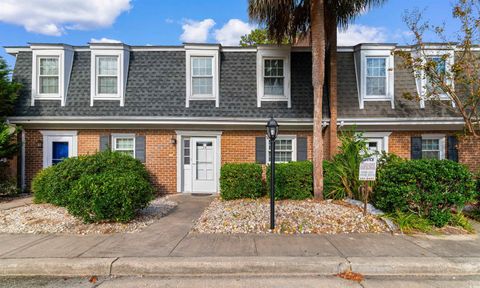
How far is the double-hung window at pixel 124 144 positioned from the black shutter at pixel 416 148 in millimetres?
10199

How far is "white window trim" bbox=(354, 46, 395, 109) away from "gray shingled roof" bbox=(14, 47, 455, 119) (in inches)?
8.1

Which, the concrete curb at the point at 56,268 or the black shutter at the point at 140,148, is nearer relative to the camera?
the concrete curb at the point at 56,268

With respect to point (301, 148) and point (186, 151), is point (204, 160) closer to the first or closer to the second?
point (186, 151)

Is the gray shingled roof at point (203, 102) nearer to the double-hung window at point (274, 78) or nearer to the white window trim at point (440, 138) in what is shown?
the double-hung window at point (274, 78)

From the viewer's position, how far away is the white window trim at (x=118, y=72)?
1002 cm

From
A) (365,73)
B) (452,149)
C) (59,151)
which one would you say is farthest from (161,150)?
(452,149)

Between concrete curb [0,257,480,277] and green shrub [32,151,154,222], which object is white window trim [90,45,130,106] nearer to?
green shrub [32,151,154,222]

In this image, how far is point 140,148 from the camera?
998 centimetres

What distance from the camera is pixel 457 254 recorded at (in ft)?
15.3

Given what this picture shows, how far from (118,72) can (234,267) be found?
8.63 metres

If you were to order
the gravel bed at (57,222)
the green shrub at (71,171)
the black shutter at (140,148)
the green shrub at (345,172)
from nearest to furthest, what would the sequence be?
the gravel bed at (57,222)
the green shrub at (71,171)
the green shrub at (345,172)
the black shutter at (140,148)

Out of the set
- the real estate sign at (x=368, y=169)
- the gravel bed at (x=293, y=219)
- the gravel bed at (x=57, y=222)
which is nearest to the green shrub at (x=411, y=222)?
the gravel bed at (x=293, y=219)

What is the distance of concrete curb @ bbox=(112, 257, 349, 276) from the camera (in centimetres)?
424

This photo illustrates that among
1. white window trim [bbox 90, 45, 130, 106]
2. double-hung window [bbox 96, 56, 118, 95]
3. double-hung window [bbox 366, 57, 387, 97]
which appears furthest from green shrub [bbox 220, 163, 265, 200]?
double-hung window [bbox 366, 57, 387, 97]
